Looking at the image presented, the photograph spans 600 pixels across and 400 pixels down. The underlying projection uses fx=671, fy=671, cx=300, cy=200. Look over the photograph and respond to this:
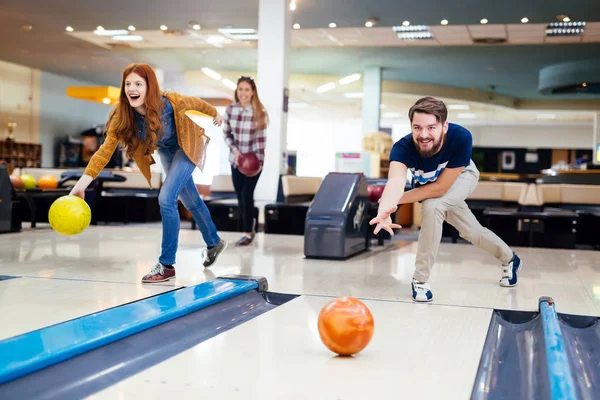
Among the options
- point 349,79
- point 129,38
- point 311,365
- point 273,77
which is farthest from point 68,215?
point 349,79

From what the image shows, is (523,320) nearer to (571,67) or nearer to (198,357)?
(198,357)

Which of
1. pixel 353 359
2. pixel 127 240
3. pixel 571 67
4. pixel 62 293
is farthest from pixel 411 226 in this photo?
pixel 353 359

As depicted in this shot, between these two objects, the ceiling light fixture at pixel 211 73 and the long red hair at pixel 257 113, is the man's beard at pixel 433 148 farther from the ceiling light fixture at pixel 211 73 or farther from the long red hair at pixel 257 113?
the ceiling light fixture at pixel 211 73

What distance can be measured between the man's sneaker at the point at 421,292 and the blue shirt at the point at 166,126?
1.63 m

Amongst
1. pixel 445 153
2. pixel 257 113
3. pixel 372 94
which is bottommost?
pixel 445 153

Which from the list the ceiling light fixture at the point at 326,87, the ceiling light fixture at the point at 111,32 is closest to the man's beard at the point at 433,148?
the ceiling light fixture at the point at 111,32

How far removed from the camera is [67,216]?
11.4 feet

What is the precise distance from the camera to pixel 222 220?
26.6 feet

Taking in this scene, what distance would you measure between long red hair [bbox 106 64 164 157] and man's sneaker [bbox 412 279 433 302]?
163cm

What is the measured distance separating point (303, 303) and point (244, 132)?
9.25 ft

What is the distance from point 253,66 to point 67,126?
633 cm

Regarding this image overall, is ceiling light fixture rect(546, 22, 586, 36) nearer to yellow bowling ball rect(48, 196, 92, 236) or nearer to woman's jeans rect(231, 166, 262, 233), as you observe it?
woman's jeans rect(231, 166, 262, 233)

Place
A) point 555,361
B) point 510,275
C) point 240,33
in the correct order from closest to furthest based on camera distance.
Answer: point 555,361, point 510,275, point 240,33

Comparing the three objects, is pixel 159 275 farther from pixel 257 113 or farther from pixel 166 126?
pixel 257 113
